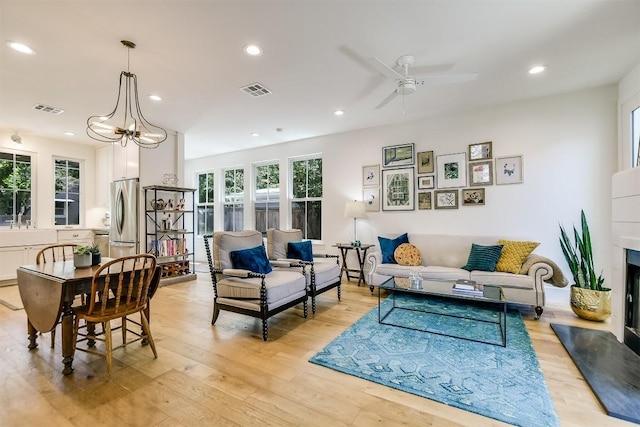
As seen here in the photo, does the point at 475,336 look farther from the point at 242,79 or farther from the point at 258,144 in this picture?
the point at 258,144

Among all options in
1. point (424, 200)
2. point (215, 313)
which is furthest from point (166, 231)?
point (424, 200)

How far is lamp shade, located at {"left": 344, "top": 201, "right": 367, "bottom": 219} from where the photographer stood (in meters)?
4.86

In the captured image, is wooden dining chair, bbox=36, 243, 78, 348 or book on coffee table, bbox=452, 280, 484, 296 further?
book on coffee table, bbox=452, 280, 484, 296

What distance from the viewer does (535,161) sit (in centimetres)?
395

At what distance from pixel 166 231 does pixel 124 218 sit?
84cm

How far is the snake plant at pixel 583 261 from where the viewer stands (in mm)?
3203

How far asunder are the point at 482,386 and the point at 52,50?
4.60m

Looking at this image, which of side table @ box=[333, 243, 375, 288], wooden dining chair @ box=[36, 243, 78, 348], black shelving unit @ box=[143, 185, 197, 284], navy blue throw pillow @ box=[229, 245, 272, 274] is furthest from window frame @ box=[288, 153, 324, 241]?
wooden dining chair @ box=[36, 243, 78, 348]

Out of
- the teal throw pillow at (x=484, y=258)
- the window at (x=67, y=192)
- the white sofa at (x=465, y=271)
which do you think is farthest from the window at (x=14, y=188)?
the teal throw pillow at (x=484, y=258)

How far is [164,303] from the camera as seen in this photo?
3875mm

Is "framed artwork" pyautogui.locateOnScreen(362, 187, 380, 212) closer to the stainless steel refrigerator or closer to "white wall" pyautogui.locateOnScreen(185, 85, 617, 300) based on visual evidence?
"white wall" pyautogui.locateOnScreen(185, 85, 617, 300)

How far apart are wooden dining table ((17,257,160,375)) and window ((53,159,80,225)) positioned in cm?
443

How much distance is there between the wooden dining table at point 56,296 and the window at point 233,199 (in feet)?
15.3

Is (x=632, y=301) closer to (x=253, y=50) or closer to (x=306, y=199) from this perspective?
(x=253, y=50)
